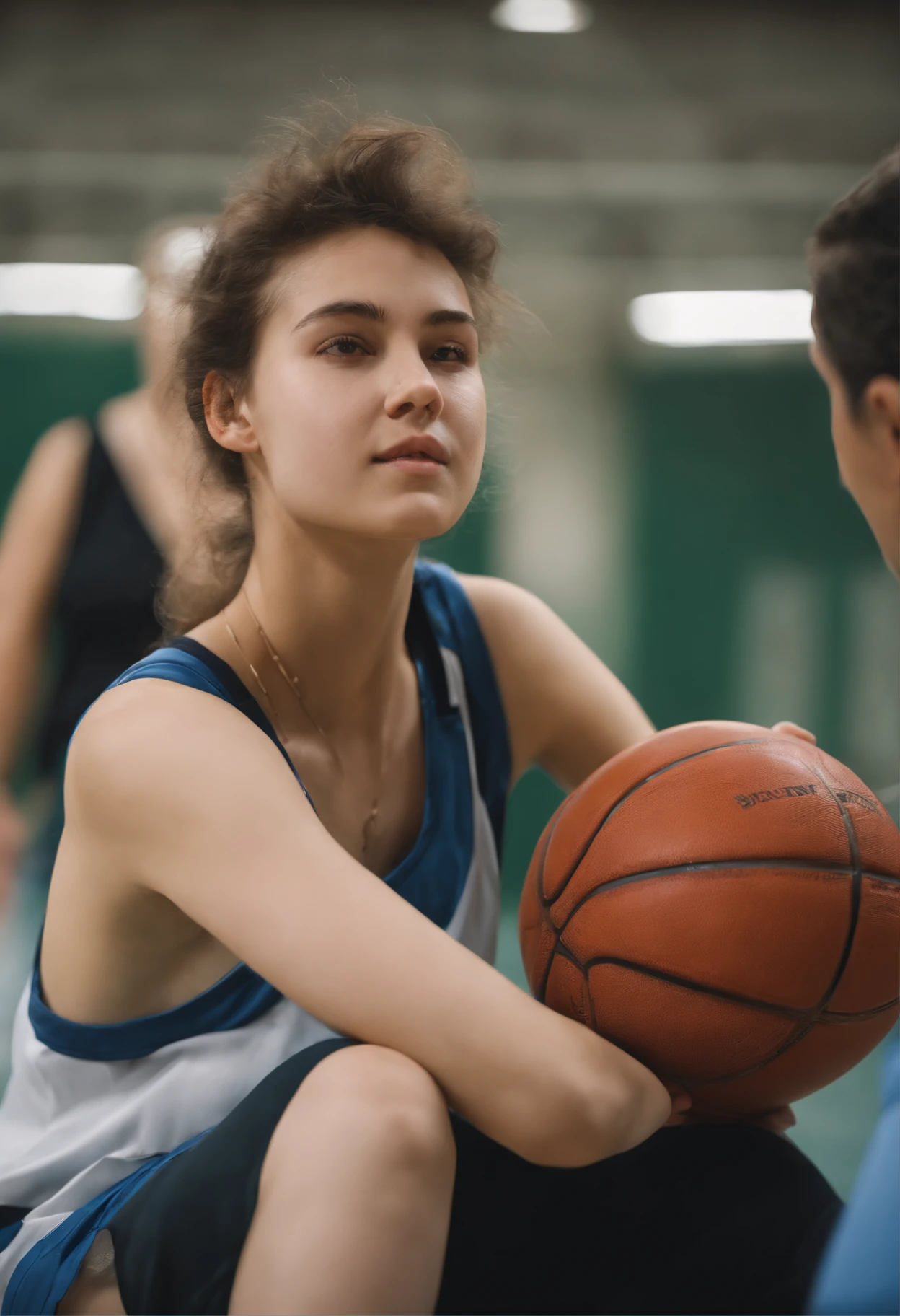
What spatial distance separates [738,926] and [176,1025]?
431mm

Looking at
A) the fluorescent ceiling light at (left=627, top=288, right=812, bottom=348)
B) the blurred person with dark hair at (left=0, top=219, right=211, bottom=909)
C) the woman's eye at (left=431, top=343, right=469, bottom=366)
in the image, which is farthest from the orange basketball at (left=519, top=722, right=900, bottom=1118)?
the fluorescent ceiling light at (left=627, top=288, right=812, bottom=348)

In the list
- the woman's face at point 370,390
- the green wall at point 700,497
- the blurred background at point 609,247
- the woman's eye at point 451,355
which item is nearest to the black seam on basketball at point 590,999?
the woman's face at point 370,390

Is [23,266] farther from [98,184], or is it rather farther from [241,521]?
[241,521]

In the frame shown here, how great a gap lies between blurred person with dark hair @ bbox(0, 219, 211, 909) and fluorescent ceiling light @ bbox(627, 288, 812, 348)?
212cm

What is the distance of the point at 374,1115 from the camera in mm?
677

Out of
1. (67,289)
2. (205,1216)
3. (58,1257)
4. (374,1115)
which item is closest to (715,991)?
(374,1115)

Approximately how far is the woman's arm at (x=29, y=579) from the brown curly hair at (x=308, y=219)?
1.68 feet

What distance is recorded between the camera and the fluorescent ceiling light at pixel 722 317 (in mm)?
3359

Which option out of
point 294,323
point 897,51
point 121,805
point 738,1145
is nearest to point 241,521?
point 294,323

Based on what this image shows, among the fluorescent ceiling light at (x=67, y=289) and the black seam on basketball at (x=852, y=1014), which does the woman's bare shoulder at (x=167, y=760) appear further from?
the fluorescent ceiling light at (x=67, y=289)

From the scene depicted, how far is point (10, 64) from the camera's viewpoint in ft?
9.68

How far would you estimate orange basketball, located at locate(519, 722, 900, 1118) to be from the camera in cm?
77

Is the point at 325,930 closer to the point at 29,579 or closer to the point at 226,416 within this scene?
the point at 226,416

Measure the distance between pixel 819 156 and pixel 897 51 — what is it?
0.45 meters
